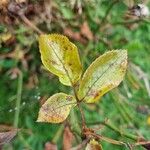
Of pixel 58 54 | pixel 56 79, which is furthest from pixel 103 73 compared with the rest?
pixel 56 79

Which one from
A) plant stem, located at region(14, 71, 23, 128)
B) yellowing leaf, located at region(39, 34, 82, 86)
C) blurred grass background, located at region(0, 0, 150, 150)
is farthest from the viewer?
blurred grass background, located at region(0, 0, 150, 150)

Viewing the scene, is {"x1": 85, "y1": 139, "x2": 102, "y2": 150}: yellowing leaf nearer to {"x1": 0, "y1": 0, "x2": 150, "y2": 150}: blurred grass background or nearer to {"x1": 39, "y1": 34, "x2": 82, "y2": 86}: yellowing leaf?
{"x1": 39, "y1": 34, "x2": 82, "y2": 86}: yellowing leaf

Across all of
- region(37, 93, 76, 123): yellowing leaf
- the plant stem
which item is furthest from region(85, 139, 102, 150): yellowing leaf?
the plant stem

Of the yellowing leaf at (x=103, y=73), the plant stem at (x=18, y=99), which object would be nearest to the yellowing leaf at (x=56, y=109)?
the yellowing leaf at (x=103, y=73)

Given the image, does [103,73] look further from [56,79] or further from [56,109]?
[56,79]

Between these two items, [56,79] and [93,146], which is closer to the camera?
[93,146]

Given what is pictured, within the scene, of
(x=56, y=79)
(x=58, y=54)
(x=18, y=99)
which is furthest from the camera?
(x=56, y=79)
